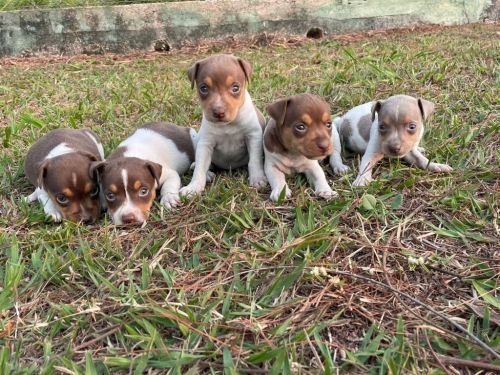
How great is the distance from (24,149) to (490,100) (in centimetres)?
487

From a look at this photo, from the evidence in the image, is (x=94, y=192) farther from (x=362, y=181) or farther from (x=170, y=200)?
(x=362, y=181)

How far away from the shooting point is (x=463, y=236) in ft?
11.4

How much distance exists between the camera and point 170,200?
4402 millimetres

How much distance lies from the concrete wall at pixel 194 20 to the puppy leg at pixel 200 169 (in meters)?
5.57

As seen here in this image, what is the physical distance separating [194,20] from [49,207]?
6403mm

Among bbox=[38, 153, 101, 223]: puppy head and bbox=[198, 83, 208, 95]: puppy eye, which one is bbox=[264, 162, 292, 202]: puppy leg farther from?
bbox=[38, 153, 101, 223]: puppy head

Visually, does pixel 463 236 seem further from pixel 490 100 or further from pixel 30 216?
pixel 30 216

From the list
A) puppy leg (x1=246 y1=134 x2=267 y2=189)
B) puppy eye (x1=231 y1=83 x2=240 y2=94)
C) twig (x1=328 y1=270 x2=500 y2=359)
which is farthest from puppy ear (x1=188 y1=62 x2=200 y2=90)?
twig (x1=328 y1=270 x2=500 y2=359)

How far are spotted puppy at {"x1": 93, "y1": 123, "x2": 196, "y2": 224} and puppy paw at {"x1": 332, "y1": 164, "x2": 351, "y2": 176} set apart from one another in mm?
1390

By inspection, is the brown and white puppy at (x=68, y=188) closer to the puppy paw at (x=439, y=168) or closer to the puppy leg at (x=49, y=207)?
the puppy leg at (x=49, y=207)

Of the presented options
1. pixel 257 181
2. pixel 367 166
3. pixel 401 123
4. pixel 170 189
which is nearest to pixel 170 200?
pixel 170 189

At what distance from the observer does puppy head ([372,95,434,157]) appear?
4566mm

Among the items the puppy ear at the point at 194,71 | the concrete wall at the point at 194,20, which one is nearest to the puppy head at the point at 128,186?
the puppy ear at the point at 194,71

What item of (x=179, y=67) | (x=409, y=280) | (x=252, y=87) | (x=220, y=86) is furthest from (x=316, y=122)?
(x=179, y=67)
